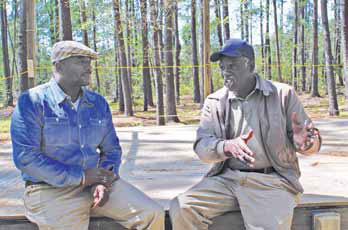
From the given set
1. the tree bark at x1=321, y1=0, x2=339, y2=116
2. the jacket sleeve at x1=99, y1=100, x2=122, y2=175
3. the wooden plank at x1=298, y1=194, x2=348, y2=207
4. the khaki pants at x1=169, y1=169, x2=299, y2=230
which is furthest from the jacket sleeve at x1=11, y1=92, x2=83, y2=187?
the tree bark at x1=321, y1=0, x2=339, y2=116

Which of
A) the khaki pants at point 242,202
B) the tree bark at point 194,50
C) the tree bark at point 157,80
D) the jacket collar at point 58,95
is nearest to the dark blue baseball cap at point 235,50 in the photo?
the khaki pants at point 242,202

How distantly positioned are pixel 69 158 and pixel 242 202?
0.95 meters

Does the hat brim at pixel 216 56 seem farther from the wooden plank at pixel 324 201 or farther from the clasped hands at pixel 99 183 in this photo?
the wooden plank at pixel 324 201

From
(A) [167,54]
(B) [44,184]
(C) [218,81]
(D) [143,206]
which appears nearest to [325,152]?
(D) [143,206]

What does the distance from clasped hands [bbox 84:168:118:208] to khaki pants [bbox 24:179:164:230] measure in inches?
2.6

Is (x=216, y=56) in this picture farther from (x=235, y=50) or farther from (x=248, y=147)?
(x=248, y=147)

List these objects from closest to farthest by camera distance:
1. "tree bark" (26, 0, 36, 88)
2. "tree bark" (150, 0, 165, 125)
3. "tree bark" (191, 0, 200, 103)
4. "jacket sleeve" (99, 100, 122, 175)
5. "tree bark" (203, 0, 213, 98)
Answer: "jacket sleeve" (99, 100, 122, 175) → "tree bark" (26, 0, 36, 88) → "tree bark" (203, 0, 213, 98) → "tree bark" (150, 0, 165, 125) → "tree bark" (191, 0, 200, 103)

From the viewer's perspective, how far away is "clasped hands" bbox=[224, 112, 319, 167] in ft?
6.39

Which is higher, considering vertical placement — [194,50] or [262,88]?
[194,50]

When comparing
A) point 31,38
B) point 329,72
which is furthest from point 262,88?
point 329,72

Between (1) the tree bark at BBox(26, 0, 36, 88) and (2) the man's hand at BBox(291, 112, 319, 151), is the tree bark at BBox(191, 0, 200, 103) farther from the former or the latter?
Answer: (2) the man's hand at BBox(291, 112, 319, 151)

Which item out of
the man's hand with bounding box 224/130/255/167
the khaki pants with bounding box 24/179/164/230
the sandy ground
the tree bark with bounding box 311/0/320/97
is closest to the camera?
Answer: the man's hand with bounding box 224/130/255/167

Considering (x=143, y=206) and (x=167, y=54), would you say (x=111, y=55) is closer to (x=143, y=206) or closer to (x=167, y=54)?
(x=167, y=54)

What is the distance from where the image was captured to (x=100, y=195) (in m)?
2.08
